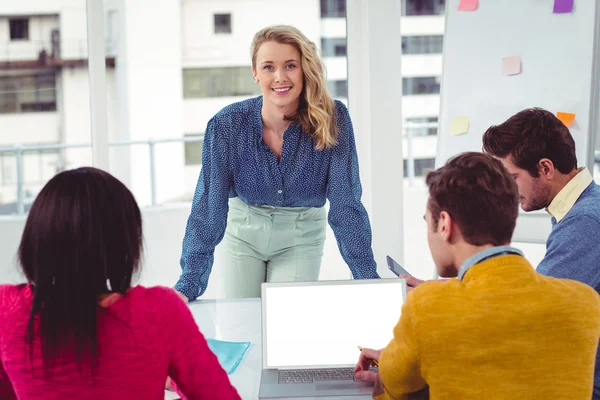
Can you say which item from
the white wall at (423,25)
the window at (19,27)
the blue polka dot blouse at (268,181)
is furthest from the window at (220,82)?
the blue polka dot blouse at (268,181)

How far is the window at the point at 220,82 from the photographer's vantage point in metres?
4.23

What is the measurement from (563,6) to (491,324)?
1997 millimetres

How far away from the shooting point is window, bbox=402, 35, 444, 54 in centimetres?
361

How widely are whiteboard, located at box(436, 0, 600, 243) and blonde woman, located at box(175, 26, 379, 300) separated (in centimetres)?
101

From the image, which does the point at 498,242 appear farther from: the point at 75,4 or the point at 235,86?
the point at 75,4

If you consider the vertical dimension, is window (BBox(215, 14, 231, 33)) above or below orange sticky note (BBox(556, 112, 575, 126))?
above

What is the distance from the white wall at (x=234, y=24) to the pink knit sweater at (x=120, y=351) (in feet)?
9.10

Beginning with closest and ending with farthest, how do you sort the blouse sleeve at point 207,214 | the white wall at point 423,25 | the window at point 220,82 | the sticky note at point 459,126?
the blouse sleeve at point 207,214 → the sticky note at point 459,126 → the white wall at point 423,25 → the window at point 220,82

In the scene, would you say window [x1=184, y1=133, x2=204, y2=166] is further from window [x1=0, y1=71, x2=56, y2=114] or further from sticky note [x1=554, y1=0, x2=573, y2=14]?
sticky note [x1=554, y1=0, x2=573, y2=14]

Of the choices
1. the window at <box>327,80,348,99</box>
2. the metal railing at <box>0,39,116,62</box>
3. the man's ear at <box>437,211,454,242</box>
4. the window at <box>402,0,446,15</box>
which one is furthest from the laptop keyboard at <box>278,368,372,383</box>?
the metal railing at <box>0,39,116,62</box>

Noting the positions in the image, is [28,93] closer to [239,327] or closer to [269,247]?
[269,247]

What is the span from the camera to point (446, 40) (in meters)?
2.90

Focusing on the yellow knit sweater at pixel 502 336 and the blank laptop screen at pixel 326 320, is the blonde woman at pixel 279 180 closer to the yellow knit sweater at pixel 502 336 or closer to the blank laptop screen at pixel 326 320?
the blank laptop screen at pixel 326 320

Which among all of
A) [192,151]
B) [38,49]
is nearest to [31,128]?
[38,49]
